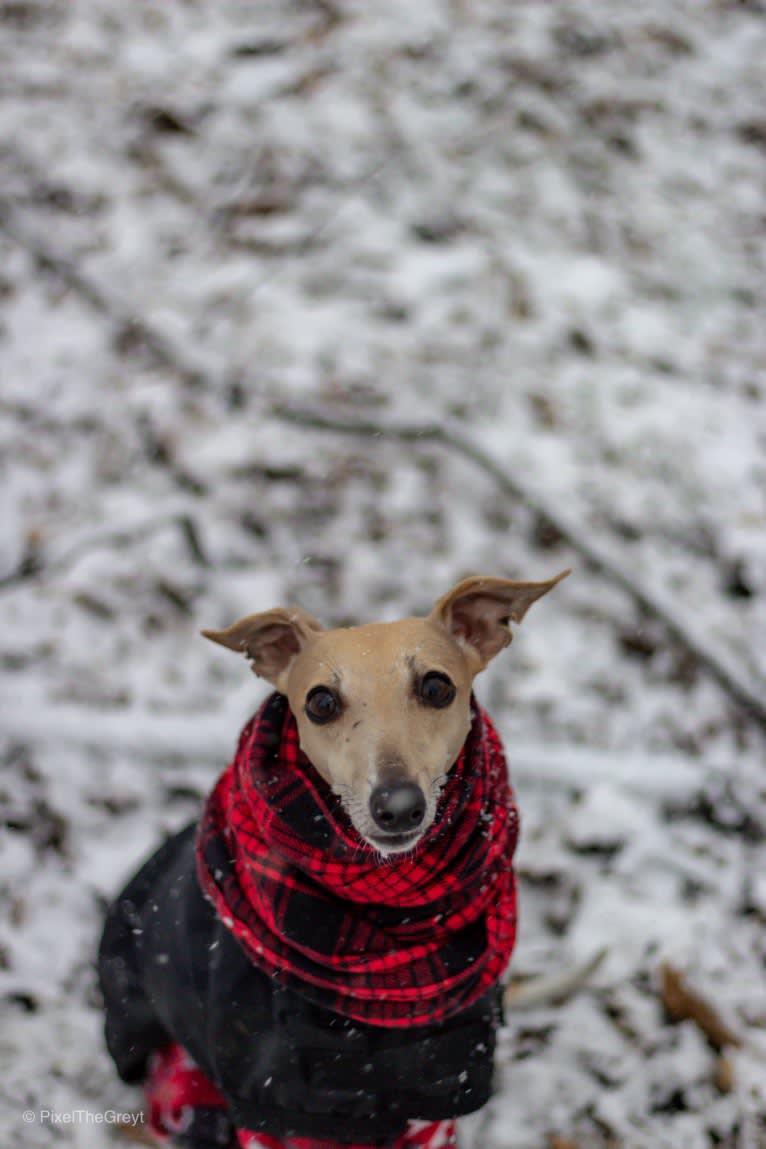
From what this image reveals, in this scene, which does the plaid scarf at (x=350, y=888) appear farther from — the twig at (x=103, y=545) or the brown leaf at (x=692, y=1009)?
the twig at (x=103, y=545)

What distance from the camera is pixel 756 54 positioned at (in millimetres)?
4773

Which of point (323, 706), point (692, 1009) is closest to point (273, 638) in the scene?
point (323, 706)

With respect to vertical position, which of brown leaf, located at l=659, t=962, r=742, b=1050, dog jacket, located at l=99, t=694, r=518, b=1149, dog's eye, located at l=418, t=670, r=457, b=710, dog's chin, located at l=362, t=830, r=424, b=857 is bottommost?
brown leaf, located at l=659, t=962, r=742, b=1050

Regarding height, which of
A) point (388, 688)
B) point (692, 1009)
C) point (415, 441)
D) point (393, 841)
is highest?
point (388, 688)

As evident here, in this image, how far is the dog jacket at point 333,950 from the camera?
170cm

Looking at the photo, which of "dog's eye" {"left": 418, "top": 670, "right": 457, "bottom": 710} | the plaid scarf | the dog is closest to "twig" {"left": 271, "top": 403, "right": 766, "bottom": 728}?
the dog

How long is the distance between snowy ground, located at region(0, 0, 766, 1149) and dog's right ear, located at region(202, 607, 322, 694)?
107cm

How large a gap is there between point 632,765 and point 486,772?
4.20 ft

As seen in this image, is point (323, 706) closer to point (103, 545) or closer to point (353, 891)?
point (353, 891)

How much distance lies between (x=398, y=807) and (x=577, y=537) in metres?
1.97

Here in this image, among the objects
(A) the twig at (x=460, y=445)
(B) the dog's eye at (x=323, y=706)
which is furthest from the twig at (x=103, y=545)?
(B) the dog's eye at (x=323, y=706)

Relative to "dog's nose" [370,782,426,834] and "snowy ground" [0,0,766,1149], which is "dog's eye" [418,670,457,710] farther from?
"snowy ground" [0,0,766,1149]

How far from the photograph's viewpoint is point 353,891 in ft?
5.53

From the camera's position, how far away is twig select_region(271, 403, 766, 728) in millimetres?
3010
